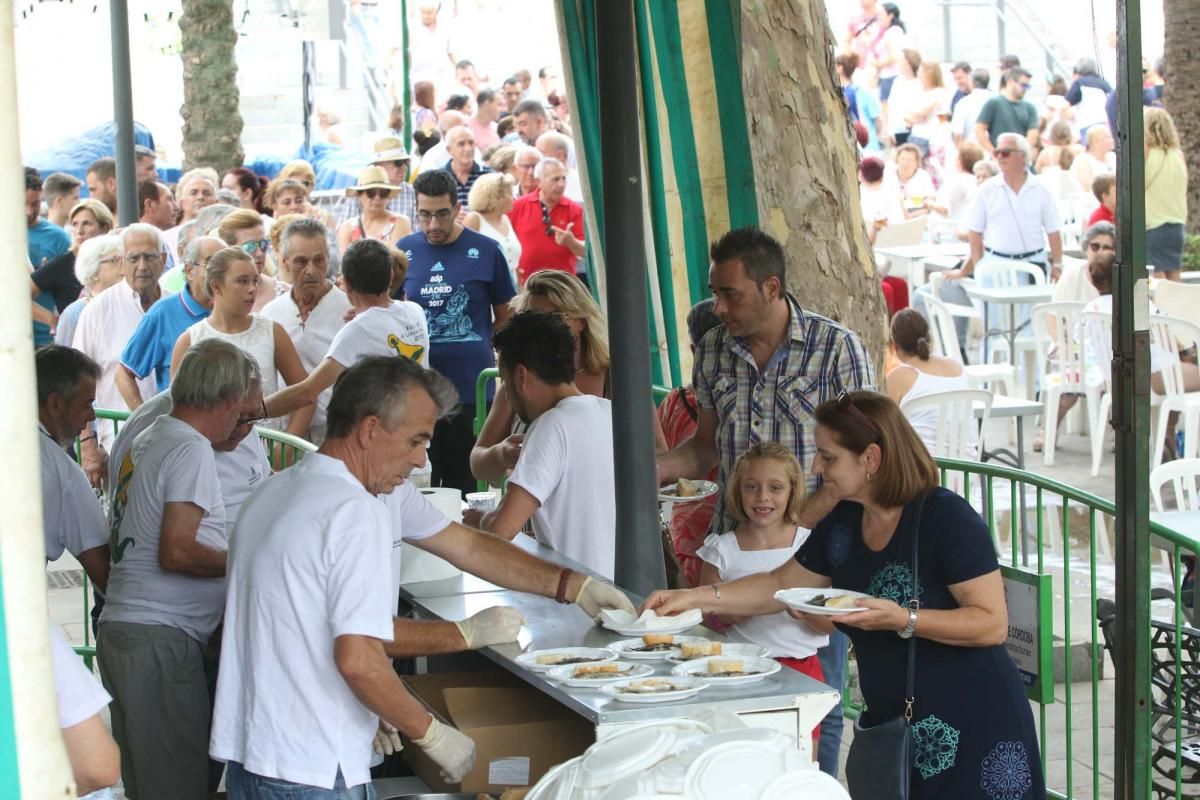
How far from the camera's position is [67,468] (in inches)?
198

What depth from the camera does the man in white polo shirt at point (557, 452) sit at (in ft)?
16.0

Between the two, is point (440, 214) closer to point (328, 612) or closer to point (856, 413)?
point (856, 413)

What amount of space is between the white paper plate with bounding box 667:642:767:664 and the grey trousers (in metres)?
1.81

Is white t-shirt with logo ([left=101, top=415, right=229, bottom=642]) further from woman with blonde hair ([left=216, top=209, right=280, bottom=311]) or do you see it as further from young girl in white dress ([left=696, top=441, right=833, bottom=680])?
woman with blonde hair ([left=216, top=209, right=280, bottom=311])

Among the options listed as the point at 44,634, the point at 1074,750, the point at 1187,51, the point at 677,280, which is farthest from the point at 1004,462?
the point at 44,634

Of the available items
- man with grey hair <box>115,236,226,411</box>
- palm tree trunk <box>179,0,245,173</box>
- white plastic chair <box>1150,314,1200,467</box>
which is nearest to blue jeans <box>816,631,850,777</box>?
man with grey hair <box>115,236,226,411</box>

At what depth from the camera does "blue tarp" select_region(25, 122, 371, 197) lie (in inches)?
657

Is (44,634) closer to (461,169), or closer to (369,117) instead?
(461,169)

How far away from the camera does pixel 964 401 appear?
8.78 meters

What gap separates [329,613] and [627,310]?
147cm

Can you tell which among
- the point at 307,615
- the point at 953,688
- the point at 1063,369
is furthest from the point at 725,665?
the point at 1063,369

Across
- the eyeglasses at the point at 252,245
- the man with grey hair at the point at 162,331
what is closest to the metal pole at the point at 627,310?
the man with grey hair at the point at 162,331

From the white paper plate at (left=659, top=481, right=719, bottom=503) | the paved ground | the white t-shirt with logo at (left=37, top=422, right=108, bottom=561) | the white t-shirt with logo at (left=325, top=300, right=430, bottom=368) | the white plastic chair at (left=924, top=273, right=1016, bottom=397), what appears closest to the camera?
the white t-shirt with logo at (left=37, top=422, right=108, bottom=561)

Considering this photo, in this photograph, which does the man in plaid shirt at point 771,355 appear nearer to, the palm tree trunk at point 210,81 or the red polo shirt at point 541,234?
the red polo shirt at point 541,234
